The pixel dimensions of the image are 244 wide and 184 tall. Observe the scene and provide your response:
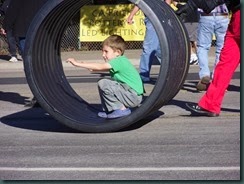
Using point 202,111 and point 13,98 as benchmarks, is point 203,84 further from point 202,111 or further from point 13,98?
point 13,98

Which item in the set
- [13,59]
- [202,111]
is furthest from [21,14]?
[13,59]

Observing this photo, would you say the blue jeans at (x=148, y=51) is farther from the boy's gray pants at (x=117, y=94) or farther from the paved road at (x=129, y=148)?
the boy's gray pants at (x=117, y=94)

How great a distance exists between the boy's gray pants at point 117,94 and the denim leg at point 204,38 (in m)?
3.21

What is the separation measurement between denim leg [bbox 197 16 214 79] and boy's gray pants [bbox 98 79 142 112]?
321 cm

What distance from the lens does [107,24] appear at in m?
21.0

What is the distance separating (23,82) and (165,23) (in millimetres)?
6861

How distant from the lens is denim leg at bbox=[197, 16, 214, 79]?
11.5 metres

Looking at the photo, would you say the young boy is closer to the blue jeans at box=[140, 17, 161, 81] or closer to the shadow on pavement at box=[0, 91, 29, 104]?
the shadow on pavement at box=[0, 91, 29, 104]

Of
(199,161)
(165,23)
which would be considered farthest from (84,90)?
(199,161)

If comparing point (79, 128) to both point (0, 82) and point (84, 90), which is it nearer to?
point (84, 90)

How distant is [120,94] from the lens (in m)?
8.59

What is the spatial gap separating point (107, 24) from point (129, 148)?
13590 millimetres

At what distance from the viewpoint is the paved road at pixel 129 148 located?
6613mm

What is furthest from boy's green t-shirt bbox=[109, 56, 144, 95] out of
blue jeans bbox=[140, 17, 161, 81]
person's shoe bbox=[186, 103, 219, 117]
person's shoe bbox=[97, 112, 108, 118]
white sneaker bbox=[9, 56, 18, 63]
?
white sneaker bbox=[9, 56, 18, 63]
